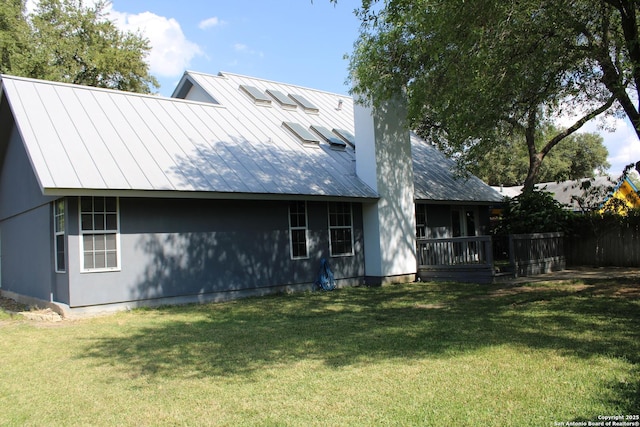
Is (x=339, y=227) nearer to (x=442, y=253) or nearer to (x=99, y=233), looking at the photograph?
(x=442, y=253)

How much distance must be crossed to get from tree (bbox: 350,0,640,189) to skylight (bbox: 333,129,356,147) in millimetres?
4590

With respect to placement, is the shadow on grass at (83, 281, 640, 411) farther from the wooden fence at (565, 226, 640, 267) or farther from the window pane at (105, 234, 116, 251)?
the wooden fence at (565, 226, 640, 267)

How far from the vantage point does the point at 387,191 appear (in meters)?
15.4

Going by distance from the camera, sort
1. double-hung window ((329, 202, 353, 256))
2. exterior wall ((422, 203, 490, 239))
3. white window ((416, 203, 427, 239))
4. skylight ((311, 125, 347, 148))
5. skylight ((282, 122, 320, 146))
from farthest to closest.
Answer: exterior wall ((422, 203, 490, 239)), white window ((416, 203, 427, 239)), skylight ((311, 125, 347, 148)), skylight ((282, 122, 320, 146)), double-hung window ((329, 202, 353, 256))

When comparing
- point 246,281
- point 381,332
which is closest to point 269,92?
point 246,281

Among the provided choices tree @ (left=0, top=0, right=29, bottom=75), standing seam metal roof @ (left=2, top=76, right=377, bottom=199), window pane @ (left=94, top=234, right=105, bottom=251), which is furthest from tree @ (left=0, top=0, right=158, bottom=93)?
window pane @ (left=94, top=234, right=105, bottom=251)

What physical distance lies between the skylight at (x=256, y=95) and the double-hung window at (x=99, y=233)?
27.4 ft

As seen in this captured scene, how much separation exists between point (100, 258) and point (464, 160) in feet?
40.5

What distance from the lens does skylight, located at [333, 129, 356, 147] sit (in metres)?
17.9

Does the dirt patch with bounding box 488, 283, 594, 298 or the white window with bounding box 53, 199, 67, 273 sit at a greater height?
the white window with bounding box 53, 199, 67, 273

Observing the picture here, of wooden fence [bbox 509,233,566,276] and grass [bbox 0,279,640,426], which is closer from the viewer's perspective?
grass [bbox 0,279,640,426]

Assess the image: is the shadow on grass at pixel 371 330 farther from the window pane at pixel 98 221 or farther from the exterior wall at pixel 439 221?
the exterior wall at pixel 439 221

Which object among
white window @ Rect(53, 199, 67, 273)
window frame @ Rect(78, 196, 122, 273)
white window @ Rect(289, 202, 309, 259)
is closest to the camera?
window frame @ Rect(78, 196, 122, 273)

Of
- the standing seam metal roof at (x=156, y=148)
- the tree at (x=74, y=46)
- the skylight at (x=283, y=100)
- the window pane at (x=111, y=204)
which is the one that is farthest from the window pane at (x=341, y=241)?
the tree at (x=74, y=46)
